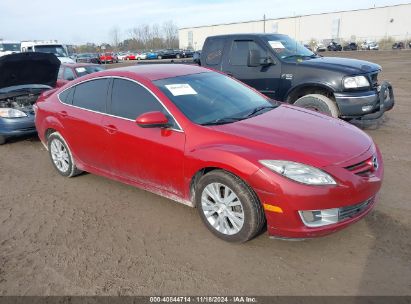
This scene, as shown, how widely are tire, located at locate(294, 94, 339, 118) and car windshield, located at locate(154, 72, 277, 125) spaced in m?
2.26

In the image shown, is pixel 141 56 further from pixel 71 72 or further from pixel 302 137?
pixel 302 137

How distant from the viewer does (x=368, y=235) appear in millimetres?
3543

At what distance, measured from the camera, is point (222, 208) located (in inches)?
137

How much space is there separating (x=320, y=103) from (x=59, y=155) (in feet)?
14.5

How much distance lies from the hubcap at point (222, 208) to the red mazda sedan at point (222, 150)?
1cm

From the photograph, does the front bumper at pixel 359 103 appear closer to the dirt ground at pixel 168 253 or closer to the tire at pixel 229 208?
the dirt ground at pixel 168 253

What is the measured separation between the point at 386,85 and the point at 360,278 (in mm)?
5134

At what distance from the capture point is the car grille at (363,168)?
3.19 meters

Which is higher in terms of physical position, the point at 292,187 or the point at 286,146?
the point at 286,146

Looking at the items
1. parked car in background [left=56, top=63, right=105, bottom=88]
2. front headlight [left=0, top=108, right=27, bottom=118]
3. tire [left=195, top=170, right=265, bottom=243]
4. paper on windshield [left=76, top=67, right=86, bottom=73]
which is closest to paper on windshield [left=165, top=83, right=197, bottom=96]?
tire [left=195, top=170, right=265, bottom=243]

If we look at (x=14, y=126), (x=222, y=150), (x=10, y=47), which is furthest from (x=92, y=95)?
(x=10, y=47)

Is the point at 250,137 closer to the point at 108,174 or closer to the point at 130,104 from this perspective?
the point at 130,104

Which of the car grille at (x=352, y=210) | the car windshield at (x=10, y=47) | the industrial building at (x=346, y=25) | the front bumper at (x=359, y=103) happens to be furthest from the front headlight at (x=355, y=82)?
the industrial building at (x=346, y=25)

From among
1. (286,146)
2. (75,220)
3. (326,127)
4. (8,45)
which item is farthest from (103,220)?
(8,45)
